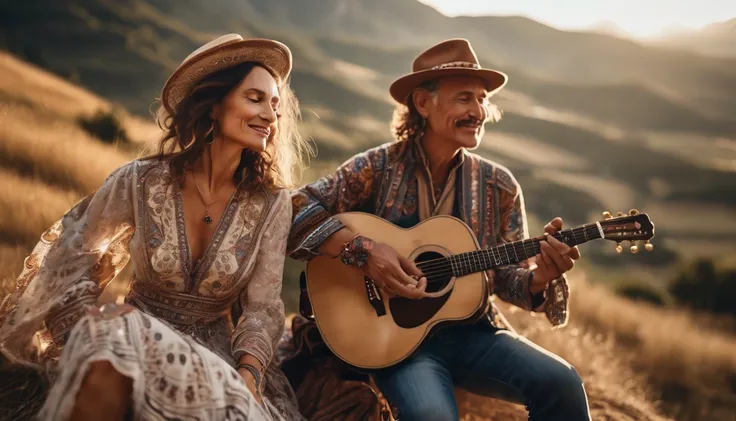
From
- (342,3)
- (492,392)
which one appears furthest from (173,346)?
(342,3)

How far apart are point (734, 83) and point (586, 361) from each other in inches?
137

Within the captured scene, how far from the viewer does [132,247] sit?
2.54 m

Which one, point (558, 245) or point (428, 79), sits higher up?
point (428, 79)

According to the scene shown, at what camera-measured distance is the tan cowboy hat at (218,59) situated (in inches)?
102

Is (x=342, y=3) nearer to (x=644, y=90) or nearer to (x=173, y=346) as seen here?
(x=644, y=90)

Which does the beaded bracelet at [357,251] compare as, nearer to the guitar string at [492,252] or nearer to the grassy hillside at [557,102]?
the guitar string at [492,252]

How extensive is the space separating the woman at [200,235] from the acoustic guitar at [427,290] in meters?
0.38

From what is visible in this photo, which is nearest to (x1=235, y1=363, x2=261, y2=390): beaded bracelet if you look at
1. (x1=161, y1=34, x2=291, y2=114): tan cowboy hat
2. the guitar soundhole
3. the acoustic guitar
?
the acoustic guitar

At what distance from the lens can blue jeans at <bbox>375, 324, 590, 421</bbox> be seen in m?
2.63

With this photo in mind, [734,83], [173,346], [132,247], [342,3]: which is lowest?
[173,346]

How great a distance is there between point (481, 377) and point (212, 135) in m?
1.72

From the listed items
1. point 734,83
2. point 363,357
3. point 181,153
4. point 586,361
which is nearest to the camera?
point 181,153

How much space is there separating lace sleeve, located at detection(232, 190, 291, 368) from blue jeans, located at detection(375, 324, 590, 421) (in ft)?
2.05

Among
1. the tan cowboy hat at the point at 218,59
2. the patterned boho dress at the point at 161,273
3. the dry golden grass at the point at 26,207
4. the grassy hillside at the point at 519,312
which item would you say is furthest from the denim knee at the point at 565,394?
the dry golden grass at the point at 26,207
